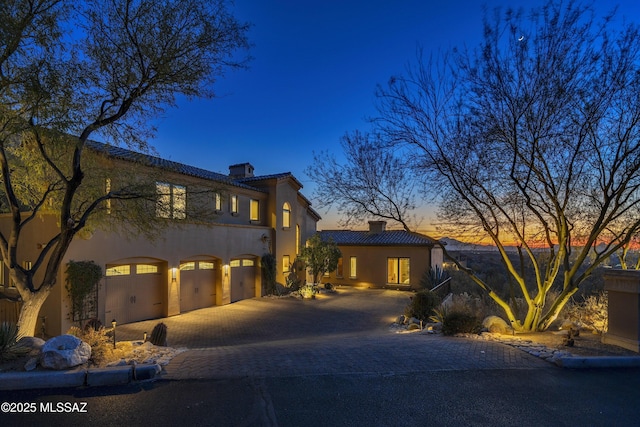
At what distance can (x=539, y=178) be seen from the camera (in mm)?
9055

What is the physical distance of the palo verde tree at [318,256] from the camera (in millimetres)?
23016

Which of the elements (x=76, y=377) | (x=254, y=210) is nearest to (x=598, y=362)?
(x=76, y=377)

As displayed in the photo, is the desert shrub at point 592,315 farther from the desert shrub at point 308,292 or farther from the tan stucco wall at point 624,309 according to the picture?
the desert shrub at point 308,292

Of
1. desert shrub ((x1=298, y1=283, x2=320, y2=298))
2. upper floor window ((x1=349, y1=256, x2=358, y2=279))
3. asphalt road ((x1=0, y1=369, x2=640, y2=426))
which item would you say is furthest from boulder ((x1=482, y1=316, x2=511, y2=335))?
upper floor window ((x1=349, y1=256, x2=358, y2=279))

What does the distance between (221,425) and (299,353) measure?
3.18 meters

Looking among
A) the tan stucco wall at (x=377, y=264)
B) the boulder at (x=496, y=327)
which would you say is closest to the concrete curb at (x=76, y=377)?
the boulder at (x=496, y=327)

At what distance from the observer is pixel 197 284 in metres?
17.0

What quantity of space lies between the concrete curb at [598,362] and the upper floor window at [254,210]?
17146 millimetres

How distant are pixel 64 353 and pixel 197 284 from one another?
464 inches

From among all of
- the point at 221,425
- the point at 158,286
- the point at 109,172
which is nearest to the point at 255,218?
the point at 158,286

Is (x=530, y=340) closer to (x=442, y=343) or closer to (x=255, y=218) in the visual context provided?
(x=442, y=343)

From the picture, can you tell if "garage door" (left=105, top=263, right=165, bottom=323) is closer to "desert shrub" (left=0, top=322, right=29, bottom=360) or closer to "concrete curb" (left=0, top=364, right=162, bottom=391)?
"desert shrub" (left=0, top=322, right=29, bottom=360)

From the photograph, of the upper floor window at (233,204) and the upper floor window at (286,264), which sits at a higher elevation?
the upper floor window at (233,204)

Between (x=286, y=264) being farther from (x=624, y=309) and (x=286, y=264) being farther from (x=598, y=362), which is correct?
(x=598, y=362)
